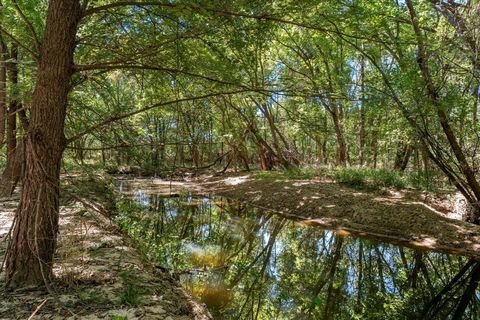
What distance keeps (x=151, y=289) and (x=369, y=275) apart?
5.11 m

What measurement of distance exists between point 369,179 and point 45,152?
1255cm

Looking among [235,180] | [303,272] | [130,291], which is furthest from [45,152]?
[235,180]

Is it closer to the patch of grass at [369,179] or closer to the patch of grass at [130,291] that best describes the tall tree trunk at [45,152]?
the patch of grass at [130,291]

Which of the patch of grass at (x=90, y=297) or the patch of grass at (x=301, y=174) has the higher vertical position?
the patch of grass at (x=301, y=174)

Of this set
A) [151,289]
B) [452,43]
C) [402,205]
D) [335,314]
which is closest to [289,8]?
[151,289]

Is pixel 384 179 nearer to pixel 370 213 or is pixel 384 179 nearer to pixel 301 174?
pixel 370 213

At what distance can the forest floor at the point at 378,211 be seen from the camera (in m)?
8.86

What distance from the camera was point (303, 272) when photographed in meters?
7.34

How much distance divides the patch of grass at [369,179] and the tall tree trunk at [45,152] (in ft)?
38.9

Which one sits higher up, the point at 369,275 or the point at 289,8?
the point at 289,8

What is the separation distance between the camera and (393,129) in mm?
13805

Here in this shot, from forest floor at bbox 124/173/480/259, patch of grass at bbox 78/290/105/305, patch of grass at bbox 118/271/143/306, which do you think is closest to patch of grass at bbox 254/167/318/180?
forest floor at bbox 124/173/480/259

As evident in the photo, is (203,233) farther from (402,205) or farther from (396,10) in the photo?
(396,10)

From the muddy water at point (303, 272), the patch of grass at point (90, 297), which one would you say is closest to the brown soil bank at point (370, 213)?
the muddy water at point (303, 272)
